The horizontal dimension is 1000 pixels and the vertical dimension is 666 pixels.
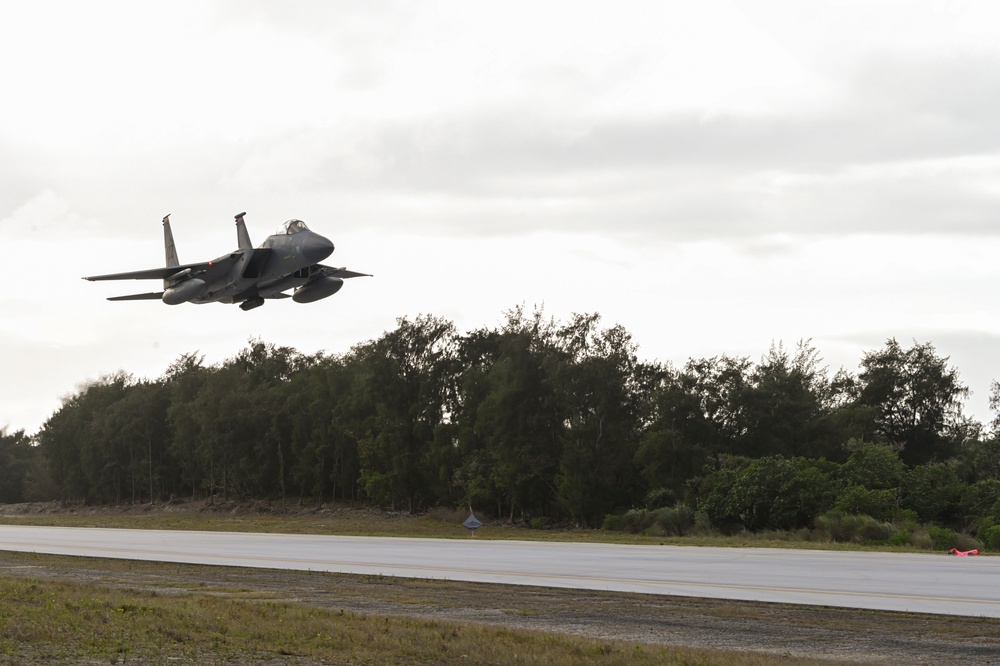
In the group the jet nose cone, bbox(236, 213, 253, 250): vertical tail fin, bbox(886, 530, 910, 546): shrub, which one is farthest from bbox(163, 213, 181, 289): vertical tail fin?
bbox(886, 530, 910, 546): shrub

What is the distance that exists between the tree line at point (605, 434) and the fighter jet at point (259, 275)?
21630 mm

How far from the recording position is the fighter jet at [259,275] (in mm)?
34031

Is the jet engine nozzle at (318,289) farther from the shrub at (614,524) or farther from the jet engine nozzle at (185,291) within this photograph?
the shrub at (614,524)

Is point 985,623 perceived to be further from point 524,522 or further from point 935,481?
point 524,522

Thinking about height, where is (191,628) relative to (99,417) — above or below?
below

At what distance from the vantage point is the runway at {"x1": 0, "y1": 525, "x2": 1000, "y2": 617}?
840 inches

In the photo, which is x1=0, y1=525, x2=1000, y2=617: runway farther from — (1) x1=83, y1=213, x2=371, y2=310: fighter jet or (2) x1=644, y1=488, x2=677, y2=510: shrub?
(2) x1=644, y1=488, x2=677, y2=510: shrub

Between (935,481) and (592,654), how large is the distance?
33.6 metres

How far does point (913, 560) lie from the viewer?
29.7m

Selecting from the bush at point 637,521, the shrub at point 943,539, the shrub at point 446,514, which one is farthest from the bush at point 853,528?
the shrub at point 446,514

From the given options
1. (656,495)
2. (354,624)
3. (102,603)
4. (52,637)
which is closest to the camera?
(52,637)

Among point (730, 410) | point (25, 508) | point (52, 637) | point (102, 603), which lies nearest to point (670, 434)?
point (730, 410)

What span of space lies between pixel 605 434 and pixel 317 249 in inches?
1394

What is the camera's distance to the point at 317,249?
3353cm
